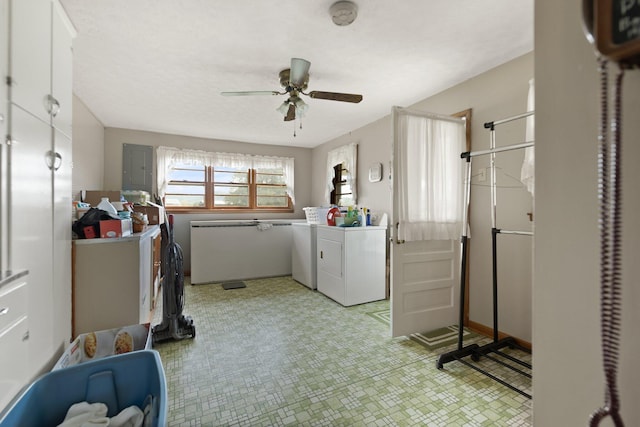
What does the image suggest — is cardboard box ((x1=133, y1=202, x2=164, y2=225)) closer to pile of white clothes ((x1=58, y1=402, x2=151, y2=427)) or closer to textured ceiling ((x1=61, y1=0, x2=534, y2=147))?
textured ceiling ((x1=61, y1=0, x2=534, y2=147))

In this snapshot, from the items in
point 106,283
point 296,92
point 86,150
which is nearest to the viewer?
point 106,283

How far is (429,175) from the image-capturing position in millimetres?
2551

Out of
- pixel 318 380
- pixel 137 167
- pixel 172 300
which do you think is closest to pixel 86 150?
pixel 137 167

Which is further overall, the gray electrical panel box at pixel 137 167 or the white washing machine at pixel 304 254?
the gray electrical panel box at pixel 137 167

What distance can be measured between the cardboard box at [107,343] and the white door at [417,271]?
5.94 ft

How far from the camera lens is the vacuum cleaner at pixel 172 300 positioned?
7.99 feet

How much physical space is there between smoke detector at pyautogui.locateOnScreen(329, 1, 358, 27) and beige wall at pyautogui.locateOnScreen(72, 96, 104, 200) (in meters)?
2.98

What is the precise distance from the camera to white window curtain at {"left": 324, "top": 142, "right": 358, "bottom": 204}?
14.4ft

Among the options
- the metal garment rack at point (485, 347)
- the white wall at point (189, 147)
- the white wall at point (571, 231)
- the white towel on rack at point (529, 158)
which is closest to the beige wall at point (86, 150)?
the white wall at point (189, 147)

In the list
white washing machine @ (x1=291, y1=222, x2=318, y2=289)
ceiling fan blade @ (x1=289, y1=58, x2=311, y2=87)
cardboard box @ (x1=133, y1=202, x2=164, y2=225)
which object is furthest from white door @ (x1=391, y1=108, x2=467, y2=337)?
cardboard box @ (x1=133, y1=202, x2=164, y2=225)

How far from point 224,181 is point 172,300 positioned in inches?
119

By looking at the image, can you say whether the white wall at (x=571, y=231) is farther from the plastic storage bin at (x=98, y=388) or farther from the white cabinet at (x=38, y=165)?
the white cabinet at (x=38, y=165)

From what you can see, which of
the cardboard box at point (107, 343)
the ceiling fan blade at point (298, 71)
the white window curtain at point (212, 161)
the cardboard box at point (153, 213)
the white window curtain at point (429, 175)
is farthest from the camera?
the white window curtain at point (212, 161)

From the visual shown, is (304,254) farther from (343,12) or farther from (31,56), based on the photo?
(31,56)
